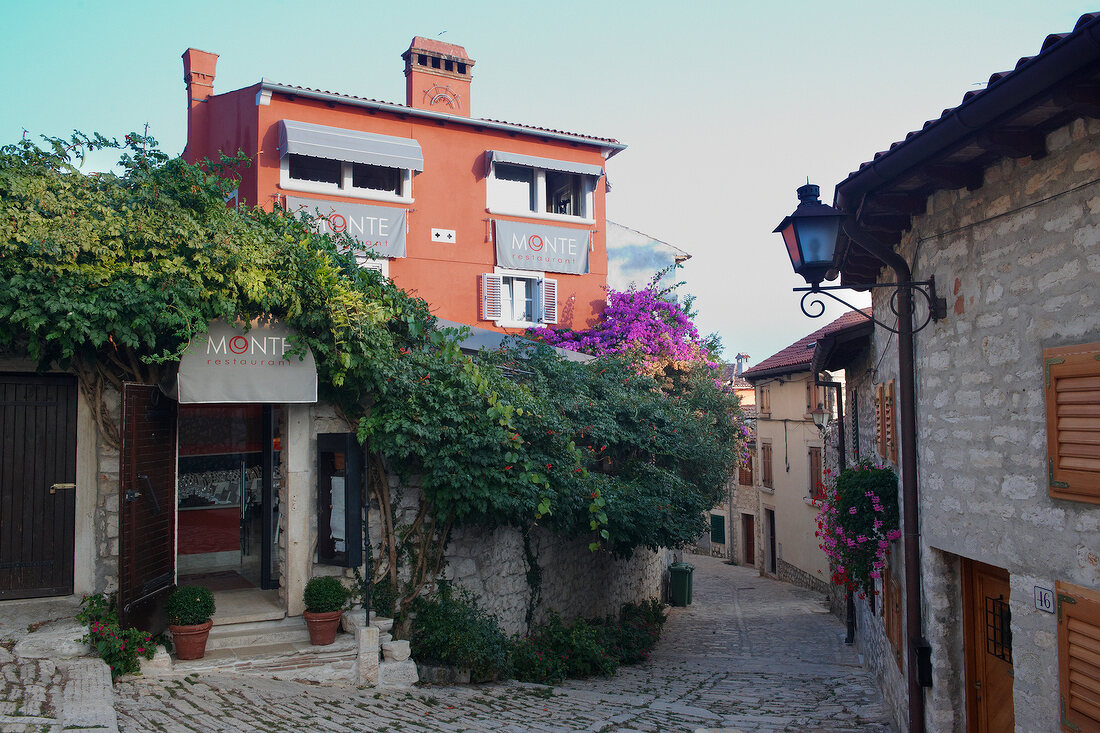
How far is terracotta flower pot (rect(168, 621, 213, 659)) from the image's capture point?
270 inches

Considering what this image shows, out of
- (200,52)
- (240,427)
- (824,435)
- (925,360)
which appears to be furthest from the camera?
(824,435)

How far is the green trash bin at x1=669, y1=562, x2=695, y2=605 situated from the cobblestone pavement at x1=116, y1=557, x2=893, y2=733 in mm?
3713

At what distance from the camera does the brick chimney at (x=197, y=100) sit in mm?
16797

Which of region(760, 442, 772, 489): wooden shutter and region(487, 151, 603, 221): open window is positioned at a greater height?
region(487, 151, 603, 221): open window

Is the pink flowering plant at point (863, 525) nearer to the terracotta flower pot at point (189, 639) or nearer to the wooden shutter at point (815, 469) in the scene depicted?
the terracotta flower pot at point (189, 639)

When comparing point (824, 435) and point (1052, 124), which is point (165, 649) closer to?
point (1052, 124)

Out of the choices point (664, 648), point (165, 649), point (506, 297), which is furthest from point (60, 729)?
point (506, 297)

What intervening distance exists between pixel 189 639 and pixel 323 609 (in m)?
1.21

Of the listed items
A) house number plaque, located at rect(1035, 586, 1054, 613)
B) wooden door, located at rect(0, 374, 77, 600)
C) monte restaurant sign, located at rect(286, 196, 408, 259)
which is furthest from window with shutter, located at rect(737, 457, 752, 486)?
house number plaque, located at rect(1035, 586, 1054, 613)

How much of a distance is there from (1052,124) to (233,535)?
10.4 meters

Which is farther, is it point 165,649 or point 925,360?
point 165,649

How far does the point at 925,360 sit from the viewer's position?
568cm

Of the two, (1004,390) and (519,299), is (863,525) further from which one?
(519,299)

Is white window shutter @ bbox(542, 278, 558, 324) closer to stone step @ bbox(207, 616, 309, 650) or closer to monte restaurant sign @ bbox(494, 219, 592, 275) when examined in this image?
monte restaurant sign @ bbox(494, 219, 592, 275)
